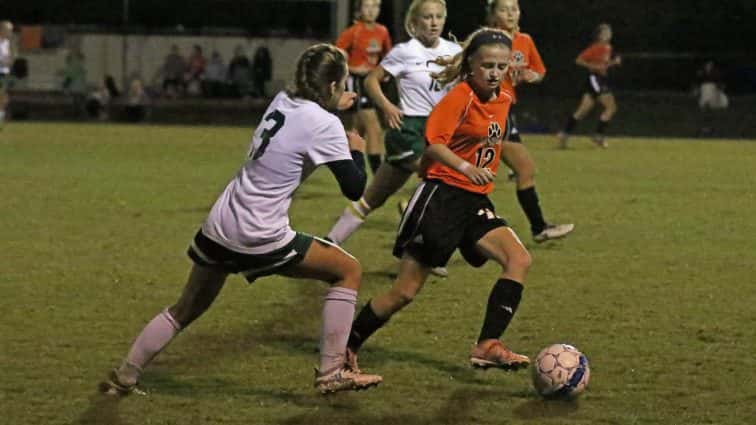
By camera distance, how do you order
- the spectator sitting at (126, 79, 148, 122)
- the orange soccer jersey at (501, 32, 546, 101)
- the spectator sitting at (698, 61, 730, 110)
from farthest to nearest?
1. the spectator sitting at (698, 61, 730, 110)
2. the spectator sitting at (126, 79, 148, 122)
3. the orange soccer jersey at (501, 32, 546, 101)

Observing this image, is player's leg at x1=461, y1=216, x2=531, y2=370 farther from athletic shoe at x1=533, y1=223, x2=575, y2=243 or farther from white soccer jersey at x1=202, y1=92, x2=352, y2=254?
athletic shoe at x1=533, y1=223, x2=575, y2=243

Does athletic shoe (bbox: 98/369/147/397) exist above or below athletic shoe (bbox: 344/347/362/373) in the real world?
below

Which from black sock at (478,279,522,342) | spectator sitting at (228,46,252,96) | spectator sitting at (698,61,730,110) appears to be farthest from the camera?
spectator sitting at (698,61,730,110)

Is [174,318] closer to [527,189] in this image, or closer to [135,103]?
[527,189]

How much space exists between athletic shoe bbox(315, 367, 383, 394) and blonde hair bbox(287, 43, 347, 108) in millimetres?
1277

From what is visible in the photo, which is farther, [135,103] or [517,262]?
[135,103]

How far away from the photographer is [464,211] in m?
7.59

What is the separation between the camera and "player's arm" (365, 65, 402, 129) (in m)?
10.8

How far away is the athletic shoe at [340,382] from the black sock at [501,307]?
27.7 inches

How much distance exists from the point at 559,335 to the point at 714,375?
→ 4.10 feet

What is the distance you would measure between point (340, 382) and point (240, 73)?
28.3 metres

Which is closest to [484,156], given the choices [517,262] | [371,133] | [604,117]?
[517,262]

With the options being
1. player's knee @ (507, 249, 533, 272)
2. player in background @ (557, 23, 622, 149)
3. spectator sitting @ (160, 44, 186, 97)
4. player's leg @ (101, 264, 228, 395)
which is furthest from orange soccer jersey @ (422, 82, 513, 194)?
spectator sitting @ (160, 44, 186, 97)

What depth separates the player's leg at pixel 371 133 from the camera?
55.1 feet
